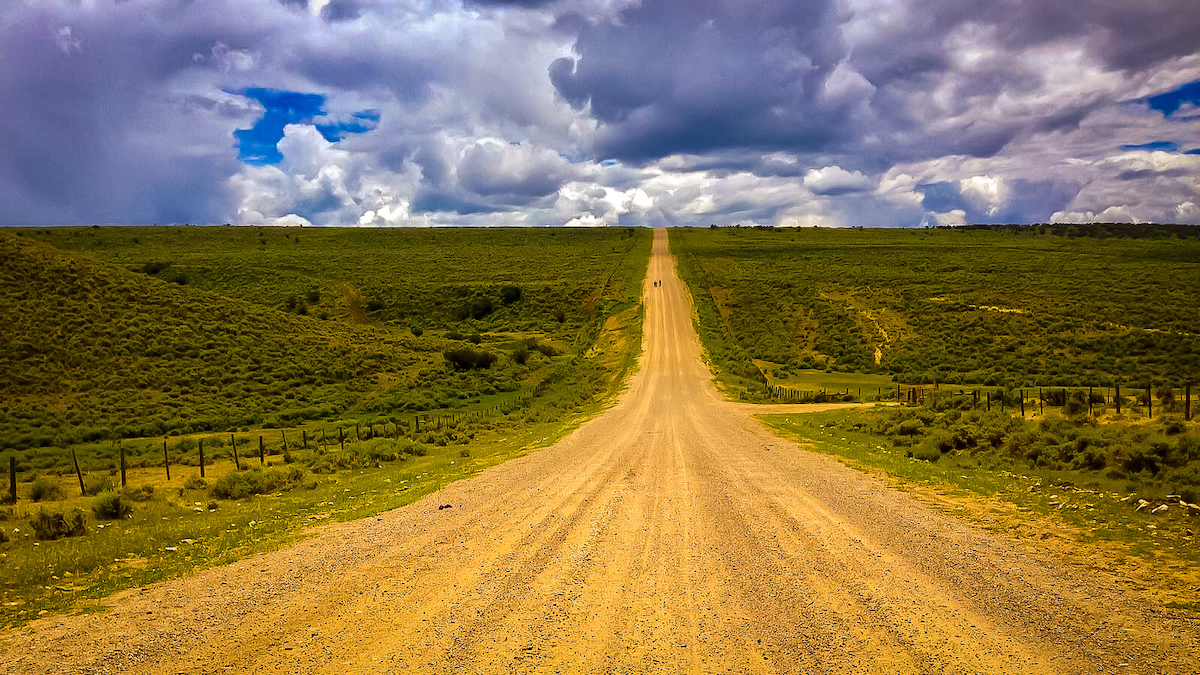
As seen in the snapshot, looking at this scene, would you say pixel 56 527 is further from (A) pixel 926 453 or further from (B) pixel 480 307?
(B) pixel 480 307

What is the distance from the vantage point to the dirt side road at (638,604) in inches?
247

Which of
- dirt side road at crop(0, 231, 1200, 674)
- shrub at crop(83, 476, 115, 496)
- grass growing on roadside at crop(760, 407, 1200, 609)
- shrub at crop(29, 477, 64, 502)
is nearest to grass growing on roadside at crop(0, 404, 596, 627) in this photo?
shrub at crop(83, 476, 115, 496)

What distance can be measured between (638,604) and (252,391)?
131ft

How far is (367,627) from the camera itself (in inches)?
279

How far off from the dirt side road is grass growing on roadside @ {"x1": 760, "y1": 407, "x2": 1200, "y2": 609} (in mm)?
646

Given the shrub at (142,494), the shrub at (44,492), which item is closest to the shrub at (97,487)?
the shrub at (44,492)

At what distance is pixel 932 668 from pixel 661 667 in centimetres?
238

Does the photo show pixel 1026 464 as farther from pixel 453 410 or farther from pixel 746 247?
pixel 746 247

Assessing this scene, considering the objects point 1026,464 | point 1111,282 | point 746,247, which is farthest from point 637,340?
point 746,247

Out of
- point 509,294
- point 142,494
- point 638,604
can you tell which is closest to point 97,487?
point 142,494

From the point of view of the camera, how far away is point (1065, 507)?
11219 millimetres

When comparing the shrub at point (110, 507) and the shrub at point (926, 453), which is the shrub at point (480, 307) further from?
the shrub at point (926, 453)

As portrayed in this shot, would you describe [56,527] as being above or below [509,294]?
below

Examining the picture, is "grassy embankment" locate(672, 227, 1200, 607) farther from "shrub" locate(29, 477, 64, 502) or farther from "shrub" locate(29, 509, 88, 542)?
"shrub" locate(29, 477, 64, 502)
